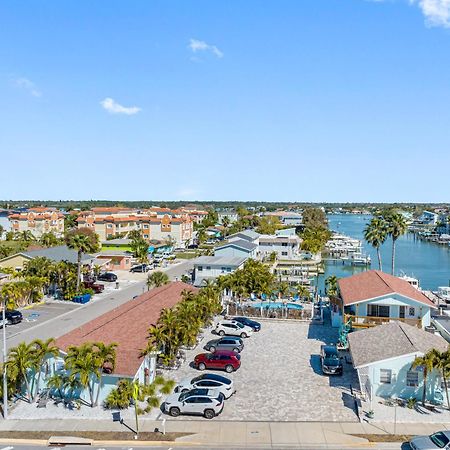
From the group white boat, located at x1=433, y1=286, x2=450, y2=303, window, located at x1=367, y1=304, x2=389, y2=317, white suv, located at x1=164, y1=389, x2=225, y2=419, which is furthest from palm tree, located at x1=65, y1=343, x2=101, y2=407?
white boat, located at x1=433, y1=286, x2=450, y2=303

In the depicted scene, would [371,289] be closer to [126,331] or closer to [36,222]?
[126,331]

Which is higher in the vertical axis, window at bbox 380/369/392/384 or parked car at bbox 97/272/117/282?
window at bbox 380/369/392/384

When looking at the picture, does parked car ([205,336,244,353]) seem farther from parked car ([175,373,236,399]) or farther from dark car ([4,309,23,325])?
dark car ([4,309,23,325])

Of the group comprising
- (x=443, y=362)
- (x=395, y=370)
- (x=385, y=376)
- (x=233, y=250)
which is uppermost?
(x=233, y=250)

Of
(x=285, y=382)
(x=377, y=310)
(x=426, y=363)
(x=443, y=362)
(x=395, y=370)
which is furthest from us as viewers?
(x=377, y=310)

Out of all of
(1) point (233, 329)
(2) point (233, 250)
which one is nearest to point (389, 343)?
(1) point (233, 329)
